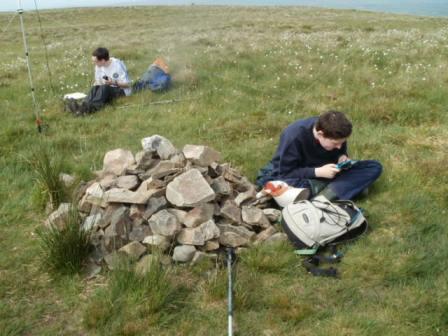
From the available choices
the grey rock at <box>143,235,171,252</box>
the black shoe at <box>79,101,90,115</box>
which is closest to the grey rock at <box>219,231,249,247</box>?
the grey rock at <box>143,235,171,252</box>

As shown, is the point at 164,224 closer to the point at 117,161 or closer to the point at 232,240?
the point at 232,240

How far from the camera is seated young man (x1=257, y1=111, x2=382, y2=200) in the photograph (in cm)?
525

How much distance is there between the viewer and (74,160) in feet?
22.2

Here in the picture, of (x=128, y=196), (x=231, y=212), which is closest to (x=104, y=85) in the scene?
(x=128, y=196)

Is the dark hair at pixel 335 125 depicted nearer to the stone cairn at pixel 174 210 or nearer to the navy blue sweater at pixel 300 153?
the navy blue sweater at pixel 300 153

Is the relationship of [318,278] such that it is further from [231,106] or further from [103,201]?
[231,106]

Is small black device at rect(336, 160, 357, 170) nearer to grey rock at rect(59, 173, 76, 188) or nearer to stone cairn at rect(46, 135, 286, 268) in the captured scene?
stone cairn at rect(46, 135, 286, 268)

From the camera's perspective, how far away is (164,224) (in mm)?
4457

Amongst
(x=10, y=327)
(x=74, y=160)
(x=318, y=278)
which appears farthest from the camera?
(x=74, y=160)

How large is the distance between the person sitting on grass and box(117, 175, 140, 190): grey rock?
400 cm

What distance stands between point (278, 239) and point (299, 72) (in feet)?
22.5

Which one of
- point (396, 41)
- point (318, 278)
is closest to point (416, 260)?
point (318, 278)

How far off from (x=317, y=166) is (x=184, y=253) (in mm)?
2077

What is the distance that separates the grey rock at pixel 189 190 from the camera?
4652 mm
